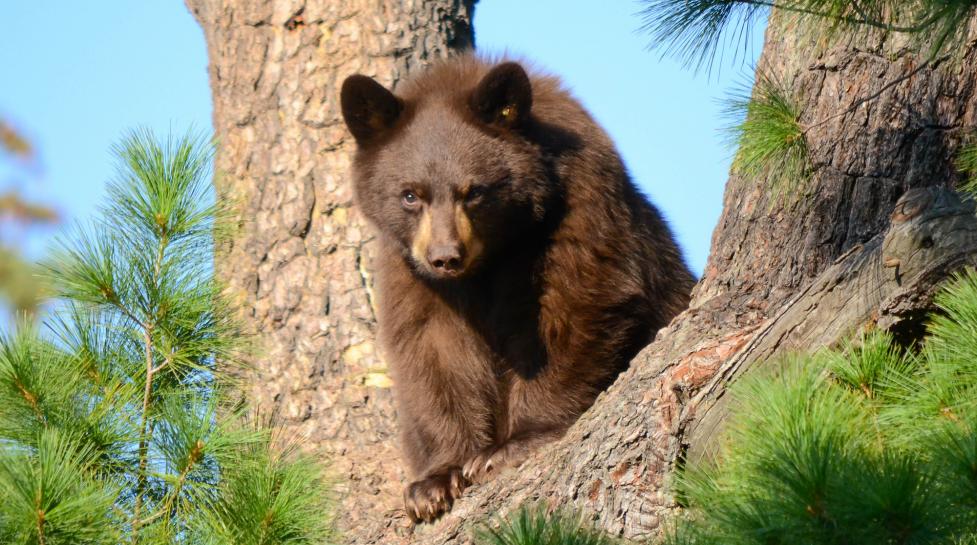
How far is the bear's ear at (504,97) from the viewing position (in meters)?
6.36

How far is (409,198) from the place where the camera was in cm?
650

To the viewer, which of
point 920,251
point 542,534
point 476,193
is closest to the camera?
point 542,534

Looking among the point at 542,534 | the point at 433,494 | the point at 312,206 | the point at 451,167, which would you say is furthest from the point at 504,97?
the point at 542,534

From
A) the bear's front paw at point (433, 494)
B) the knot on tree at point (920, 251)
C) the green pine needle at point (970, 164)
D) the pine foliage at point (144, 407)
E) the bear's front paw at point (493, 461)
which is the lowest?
the bear's front paw at point (433, 494)

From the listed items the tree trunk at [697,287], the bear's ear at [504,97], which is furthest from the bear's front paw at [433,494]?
the bear's ear at [504,97]

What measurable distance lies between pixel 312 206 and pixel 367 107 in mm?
1115

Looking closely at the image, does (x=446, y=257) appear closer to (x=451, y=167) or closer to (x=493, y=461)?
(x=451, y=167)

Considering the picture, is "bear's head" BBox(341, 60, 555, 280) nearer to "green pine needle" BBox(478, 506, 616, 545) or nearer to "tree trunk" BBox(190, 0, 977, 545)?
"tree trunk" BBox(190, 0, 977, 545)

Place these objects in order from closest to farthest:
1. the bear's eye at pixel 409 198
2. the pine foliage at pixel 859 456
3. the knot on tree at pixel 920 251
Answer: the pine foliage at pixel 859 456 < the knot on tree at pixel 920 251 < the bear's eye at pixel 409 198

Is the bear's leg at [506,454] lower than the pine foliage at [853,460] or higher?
lower

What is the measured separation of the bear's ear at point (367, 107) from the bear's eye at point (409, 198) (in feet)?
1.70

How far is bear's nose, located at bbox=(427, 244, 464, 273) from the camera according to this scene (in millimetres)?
6055

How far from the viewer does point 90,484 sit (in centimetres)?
421

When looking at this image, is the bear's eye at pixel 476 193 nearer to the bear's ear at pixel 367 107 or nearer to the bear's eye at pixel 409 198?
the bear's eye at pixel 409 198
